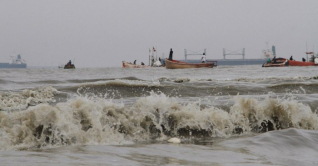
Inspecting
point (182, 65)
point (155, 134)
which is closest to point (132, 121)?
point (155, 134)

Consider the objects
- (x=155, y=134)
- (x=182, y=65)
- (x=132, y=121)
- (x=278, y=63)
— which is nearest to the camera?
(x=155, y=134)

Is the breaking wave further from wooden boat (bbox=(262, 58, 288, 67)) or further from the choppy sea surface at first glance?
wooden boat (bbox=(262, 58, 288, 67))

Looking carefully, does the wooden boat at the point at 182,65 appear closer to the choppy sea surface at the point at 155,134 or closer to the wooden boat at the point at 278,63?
the wooden boat at the point at 278,63

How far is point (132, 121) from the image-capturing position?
20.3ft

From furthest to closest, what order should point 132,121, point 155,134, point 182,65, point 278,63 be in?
point 278,63 → point 182,65 → point 132,121 → point 155,134

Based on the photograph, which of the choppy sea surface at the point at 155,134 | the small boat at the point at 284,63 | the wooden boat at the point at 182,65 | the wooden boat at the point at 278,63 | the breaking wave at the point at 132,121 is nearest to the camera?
the choppy sea surface at the point at 155,134

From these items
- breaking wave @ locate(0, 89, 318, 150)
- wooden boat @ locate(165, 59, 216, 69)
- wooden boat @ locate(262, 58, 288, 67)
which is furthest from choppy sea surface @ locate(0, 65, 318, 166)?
wooden boat @ locate(262, 58, 288, 67)

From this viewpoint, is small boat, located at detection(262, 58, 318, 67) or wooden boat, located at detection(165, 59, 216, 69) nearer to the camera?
wooden boat, located at detection(165, 59, 216, 69)

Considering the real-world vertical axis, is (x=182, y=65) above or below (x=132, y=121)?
above

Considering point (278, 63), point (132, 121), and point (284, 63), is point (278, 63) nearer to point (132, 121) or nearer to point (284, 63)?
point (284, 63)

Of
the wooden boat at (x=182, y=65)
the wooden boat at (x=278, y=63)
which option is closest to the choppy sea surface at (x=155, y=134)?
the wooden boat at (x=182, y=65)

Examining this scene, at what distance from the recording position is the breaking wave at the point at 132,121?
509 centimetres

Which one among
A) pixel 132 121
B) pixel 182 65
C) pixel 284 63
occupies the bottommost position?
pixel 132 121

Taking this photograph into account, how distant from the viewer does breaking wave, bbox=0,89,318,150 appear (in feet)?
16.7
